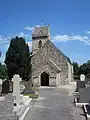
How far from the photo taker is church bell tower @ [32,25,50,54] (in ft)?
209

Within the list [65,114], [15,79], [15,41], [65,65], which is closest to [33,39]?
[65,65]

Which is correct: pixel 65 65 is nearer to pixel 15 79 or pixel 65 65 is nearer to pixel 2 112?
pixel 15 79

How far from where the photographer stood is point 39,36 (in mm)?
64938

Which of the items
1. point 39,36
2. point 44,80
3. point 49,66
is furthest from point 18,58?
point 39,36

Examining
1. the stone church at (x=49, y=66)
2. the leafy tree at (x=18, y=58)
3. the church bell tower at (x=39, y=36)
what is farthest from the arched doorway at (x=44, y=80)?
the church bell tower at (x=39, y=36)

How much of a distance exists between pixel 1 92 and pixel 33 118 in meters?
16.0

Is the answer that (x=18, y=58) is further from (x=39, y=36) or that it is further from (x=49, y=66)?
(x=39, y=36)

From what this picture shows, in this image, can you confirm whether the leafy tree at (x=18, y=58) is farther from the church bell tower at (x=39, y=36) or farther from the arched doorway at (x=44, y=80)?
the church bell tower at (x=39, y=36)

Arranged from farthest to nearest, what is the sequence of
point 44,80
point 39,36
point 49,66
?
point 39,36 → point 44,80 → point 49,66

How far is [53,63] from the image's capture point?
46469 mm

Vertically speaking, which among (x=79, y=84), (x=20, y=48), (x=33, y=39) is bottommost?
(x=79, y=84)

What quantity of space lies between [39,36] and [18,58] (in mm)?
25201

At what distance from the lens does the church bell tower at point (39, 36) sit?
63.8 metres

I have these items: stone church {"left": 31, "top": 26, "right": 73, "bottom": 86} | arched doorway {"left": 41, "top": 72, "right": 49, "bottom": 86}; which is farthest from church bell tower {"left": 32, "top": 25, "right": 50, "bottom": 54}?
arched doorway {"left": 41, "top": 72, "right": 49, "bottom": 86}
